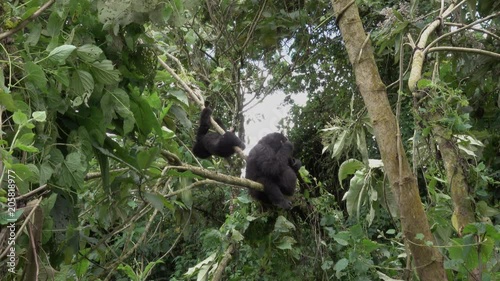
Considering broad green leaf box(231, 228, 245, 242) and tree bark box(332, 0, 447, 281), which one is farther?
broad green leaf box(231, 228, 245, 242)

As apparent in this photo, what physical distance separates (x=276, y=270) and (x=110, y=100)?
259 centimetres

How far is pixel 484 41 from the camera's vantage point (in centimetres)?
421

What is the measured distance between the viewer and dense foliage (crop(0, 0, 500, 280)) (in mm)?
2264

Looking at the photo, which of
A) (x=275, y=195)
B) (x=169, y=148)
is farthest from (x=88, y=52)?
(x=275, y=195)

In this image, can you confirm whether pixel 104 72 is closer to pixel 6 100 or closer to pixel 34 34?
pixel 34 34

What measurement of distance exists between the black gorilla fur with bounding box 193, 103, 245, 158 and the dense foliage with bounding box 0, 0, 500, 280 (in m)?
0.30

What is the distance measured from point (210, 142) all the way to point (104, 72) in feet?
11.6

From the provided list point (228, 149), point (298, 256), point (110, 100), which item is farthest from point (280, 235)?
point (110, 100)

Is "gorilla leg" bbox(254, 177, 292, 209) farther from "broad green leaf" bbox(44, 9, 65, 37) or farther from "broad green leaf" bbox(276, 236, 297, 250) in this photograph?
"broad green leaf" bbox(44, 9, 65, 37)

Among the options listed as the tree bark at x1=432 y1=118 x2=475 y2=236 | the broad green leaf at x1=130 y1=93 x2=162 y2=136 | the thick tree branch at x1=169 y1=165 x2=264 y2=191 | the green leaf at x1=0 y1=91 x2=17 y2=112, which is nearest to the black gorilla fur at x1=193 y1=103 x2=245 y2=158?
the thick tree branch at x1=169 y1=165 x2=264 y2=191

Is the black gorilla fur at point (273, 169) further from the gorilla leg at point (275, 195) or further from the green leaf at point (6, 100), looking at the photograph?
the green leaf at point (6, 100)

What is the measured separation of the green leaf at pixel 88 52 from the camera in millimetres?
2420

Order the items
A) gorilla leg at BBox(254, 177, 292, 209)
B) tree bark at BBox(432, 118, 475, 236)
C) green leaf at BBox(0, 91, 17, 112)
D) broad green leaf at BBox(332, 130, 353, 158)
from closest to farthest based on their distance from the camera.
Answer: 1. green leaf at BBox(0, 91, 17, 112)
2. tree bark at BBox(432, 118, 475, 236)
3. broad green leaf at BBox(332, 130, 353, 158)
4. gorilla leg at BBox(254, 177, 292, 209)

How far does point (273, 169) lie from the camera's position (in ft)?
18.8
